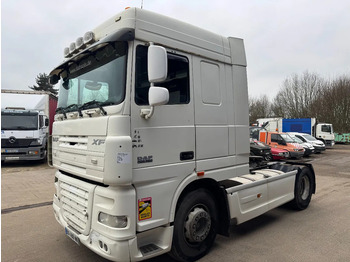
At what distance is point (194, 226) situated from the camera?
3.45 meters

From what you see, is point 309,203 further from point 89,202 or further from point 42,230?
point 42,230

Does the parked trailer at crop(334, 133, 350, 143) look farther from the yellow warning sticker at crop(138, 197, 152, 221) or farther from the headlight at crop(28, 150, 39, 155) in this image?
the yellow warning sticker at crop(138, 197, 152, 221)

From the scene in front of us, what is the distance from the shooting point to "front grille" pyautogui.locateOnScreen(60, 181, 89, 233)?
315 cm

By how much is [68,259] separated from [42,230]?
55.3 inches

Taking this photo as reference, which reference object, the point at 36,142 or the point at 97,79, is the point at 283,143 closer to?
the point at 36,142

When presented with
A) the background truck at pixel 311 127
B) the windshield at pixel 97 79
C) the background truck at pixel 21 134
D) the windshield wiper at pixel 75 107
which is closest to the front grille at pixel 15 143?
the background truck at pixel 21 134

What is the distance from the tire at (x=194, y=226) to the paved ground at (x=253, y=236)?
0.23 meters

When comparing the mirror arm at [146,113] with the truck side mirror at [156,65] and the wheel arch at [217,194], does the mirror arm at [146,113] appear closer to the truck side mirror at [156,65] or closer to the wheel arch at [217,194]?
the truck side mirror at [156,65]

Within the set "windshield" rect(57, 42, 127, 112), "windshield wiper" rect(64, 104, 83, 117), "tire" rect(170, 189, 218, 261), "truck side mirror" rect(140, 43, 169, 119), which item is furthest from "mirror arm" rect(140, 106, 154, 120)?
"tire" rect(170, 189, 218, 261)

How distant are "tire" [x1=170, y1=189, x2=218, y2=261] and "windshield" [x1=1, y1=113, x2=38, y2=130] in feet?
36.7

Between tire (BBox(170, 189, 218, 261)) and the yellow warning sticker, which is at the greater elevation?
the yellow warning sticker

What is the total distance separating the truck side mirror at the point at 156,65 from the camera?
9.10 ft

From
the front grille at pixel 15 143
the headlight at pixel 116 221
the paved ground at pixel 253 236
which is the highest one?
the front grille at pixel 15 143

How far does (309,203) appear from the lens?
6.20 m
